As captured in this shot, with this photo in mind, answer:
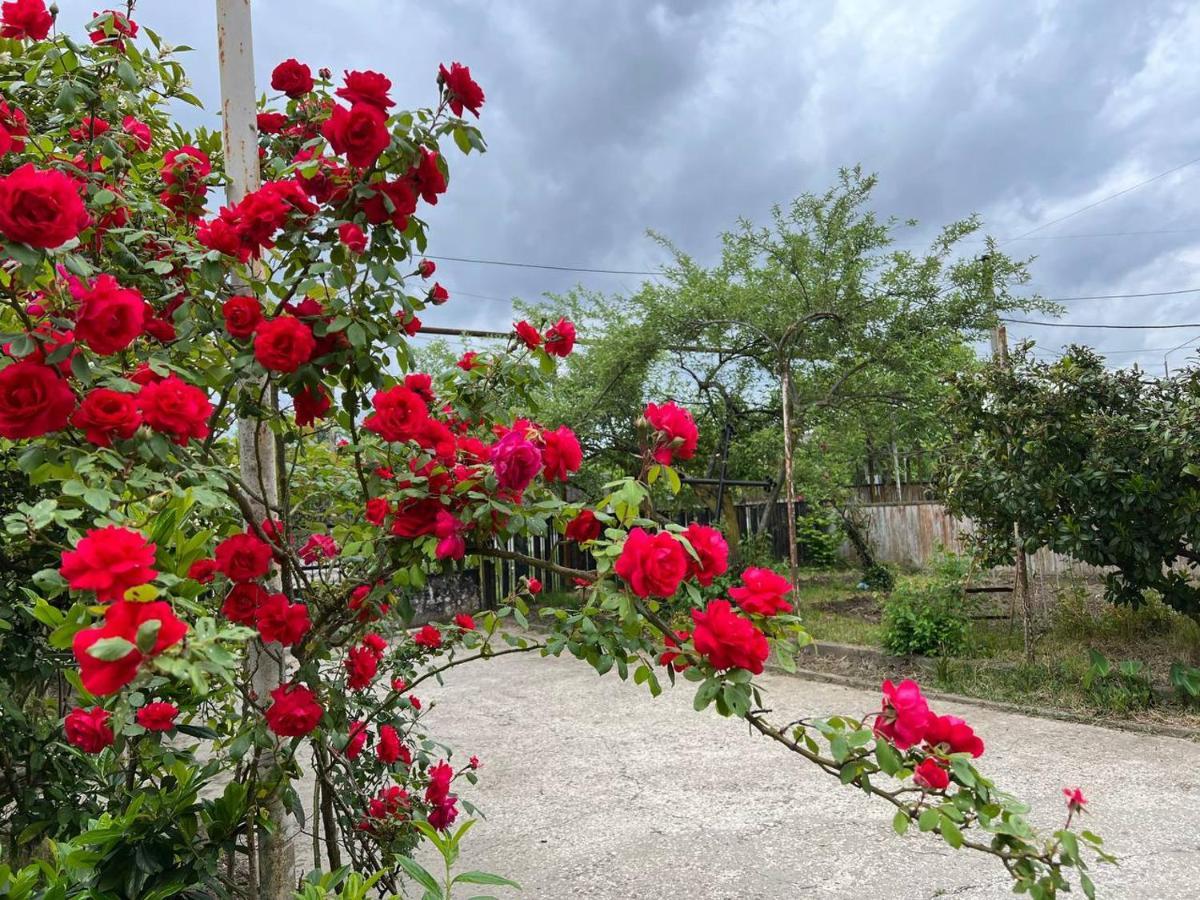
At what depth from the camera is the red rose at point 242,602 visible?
137 cm

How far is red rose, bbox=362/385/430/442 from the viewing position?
1.30 m

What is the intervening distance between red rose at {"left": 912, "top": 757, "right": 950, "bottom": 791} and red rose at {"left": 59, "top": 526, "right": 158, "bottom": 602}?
40.8 inches

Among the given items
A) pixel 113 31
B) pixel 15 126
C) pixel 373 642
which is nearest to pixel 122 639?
pixel 373 642

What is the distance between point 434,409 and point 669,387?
7.49 m

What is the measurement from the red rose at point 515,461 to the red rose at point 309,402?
442 millimetres

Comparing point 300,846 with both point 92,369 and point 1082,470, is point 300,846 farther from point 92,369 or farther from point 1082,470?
point 1082,470

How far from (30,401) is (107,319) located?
149mm

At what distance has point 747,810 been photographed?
3.19 meters

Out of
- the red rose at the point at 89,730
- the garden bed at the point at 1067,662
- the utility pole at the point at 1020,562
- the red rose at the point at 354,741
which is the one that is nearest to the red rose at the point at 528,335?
the red rose at the point at 354,741

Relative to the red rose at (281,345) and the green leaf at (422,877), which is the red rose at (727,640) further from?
the red rose at (281,345)

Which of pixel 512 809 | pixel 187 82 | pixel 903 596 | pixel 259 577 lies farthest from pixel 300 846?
pixel 903 596

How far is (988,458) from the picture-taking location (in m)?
5.23

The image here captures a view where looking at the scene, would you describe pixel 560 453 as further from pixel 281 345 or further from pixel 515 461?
pixel 281 345

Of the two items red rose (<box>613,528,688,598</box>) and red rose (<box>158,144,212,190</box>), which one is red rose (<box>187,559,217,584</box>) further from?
red rose (<box>158,144,212,190</box>)
